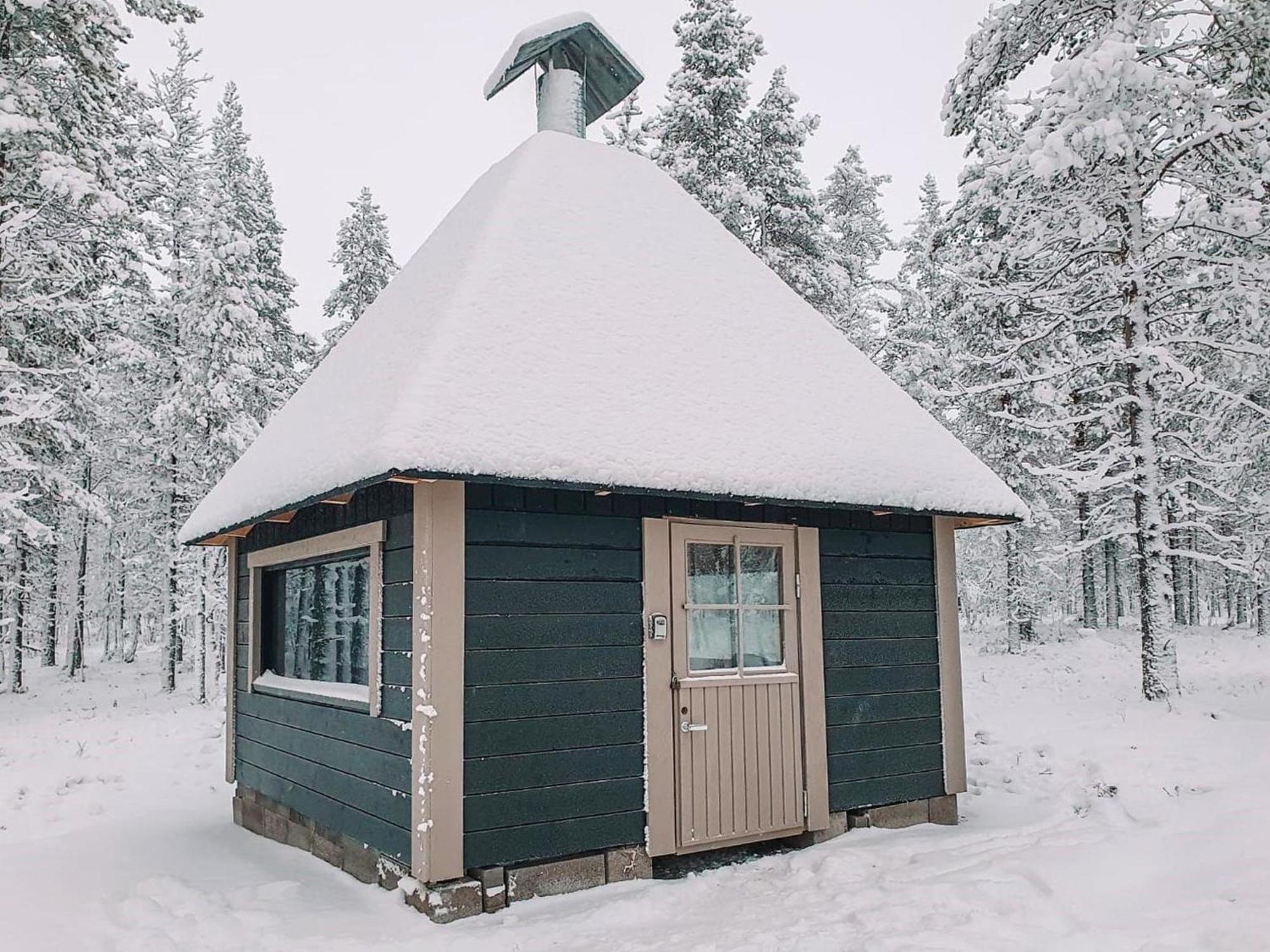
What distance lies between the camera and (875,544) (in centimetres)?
746

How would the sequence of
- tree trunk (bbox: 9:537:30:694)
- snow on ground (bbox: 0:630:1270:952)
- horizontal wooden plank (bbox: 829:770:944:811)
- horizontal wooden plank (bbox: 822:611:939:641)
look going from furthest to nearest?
1. tree trunk (bbox: 9:537:30:694)
2. horizontal wooden plank (bbox: 822:611:939:641)
3. horizontal wooden plank (bbox: 829:770:944:811)
4. snow on ground (bbox: 0:630:1270:952)

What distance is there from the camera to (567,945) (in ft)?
16.4

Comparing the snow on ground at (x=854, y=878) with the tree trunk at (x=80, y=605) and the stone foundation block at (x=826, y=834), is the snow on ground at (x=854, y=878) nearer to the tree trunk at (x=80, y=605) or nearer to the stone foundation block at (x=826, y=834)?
the stone foundation block at (x=826, y=834)

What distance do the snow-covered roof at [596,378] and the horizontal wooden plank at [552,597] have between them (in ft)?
2.57

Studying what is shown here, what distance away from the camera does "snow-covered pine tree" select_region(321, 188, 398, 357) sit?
904 inches

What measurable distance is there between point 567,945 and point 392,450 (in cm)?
272

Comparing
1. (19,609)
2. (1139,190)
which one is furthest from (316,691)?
(19,609)

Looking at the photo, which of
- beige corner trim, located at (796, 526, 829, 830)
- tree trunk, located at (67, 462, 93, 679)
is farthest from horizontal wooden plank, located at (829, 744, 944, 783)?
tree trunk, located at (67, 462, 93, 679)

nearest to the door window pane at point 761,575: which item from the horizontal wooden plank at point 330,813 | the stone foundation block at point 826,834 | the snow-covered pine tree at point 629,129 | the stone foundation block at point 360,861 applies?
the stone foundation block at point 826,834

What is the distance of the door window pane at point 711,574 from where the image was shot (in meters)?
6.60

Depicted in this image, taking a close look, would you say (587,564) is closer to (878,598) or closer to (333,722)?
(333,722)

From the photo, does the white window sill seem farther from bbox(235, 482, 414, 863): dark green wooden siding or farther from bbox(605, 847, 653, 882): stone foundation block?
bbox(605, 847, 653, 882): stone foundation block

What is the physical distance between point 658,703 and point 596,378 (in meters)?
2.13

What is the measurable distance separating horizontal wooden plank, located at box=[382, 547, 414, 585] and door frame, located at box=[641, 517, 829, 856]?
1.52 m
